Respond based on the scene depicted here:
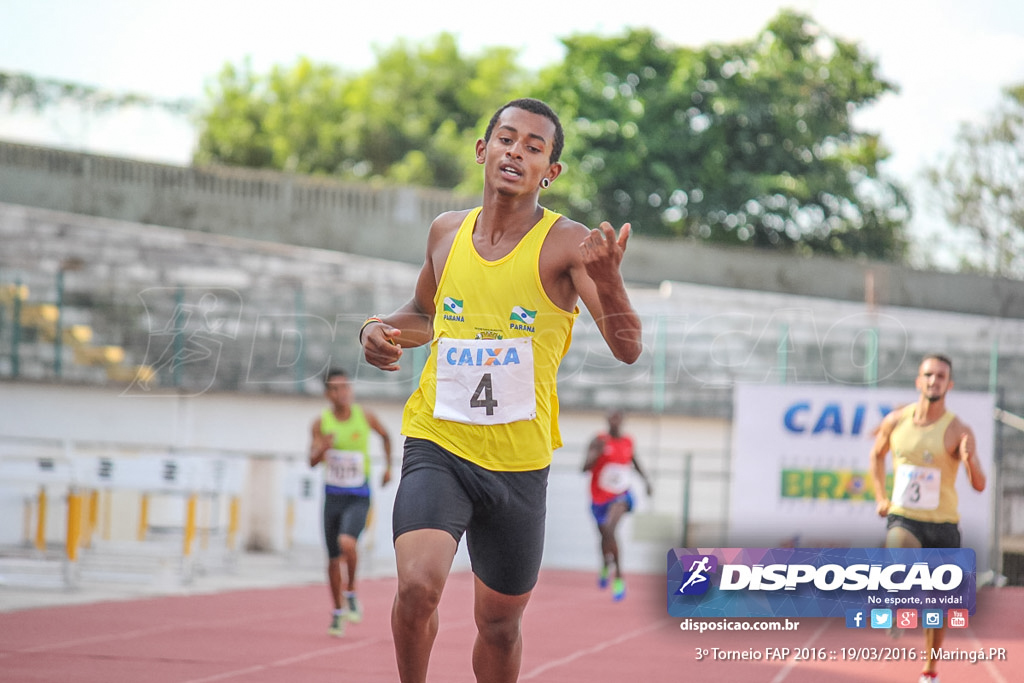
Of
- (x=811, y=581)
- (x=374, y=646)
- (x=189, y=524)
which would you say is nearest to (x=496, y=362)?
(x=811, y=581)

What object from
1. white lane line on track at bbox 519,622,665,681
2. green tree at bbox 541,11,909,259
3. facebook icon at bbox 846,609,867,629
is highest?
green tree at bbox 541,11,909,259

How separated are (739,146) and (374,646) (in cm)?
1975

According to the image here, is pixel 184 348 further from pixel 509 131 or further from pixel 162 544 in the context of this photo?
pixel 509 131

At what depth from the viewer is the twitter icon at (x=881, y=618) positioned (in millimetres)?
7574

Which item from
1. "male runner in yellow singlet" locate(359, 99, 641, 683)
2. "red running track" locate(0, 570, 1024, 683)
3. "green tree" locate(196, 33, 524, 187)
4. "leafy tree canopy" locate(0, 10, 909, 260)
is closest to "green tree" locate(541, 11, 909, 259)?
"leafy tree canopy" locate(0, 10, 909, 260)

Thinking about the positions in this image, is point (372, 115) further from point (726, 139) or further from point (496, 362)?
point (496, 362)

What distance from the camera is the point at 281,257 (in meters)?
23.8

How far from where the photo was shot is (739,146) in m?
27.6

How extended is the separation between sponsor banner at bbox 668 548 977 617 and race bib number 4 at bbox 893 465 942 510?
0.40 metres

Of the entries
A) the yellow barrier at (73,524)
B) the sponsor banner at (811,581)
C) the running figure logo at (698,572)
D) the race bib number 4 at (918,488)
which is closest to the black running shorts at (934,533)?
the race bib number 4 at (918,488)

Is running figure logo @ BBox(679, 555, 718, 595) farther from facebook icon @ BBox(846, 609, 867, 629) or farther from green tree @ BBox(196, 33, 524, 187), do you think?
green tree @ BBox(196, 33, 524, 187)

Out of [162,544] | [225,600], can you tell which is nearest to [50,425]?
[162,544]

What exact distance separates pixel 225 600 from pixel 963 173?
17794 millimetres

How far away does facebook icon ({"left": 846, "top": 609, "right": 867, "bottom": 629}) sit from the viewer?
7.52 meters
